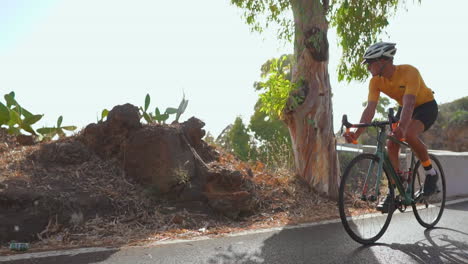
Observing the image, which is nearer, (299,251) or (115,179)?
(299,251)

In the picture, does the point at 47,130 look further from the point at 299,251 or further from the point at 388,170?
the point at 388,170

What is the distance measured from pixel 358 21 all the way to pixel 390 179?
4944mm

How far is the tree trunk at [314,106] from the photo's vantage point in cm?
782

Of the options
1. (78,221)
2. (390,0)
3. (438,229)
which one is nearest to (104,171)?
(78,221)

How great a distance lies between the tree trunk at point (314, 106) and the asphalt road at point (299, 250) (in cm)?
265

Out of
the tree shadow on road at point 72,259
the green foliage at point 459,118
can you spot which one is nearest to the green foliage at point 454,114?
the green foliage at point 459,118

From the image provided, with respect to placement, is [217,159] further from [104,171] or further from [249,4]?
[249,4]

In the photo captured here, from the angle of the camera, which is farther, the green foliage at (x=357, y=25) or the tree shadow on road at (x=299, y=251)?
the green foliage at (x=357, y=25)

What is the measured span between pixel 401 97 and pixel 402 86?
279mm

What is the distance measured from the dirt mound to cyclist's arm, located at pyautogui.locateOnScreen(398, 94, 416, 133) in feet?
7.98

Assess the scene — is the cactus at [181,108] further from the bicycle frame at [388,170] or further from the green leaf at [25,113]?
the bicycle frame at [388,170]

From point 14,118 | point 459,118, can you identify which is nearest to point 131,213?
point 14,118

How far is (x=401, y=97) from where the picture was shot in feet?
16.9

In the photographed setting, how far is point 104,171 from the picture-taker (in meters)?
6.21
